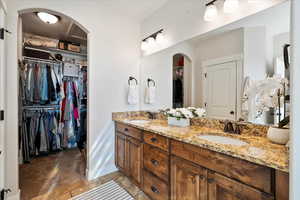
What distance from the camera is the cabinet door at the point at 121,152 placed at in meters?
2.13

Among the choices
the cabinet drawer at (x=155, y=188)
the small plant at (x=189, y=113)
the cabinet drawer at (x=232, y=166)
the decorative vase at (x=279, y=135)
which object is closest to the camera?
the cabinet drawer at (x=232, y=166)

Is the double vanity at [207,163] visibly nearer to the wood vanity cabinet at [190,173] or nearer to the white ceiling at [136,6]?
the wood vanity cabinet at [190,173]

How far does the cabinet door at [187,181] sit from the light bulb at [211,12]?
1.46 m

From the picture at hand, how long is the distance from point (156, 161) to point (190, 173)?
0.45 m

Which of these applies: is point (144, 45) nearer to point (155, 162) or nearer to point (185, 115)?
point (185, 115)

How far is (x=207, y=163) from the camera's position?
3.58 ft

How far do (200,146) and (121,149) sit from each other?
1.40 m

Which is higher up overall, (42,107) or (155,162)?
(42,107)

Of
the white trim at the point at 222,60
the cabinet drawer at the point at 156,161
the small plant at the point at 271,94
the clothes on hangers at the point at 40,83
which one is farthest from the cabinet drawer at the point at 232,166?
the clothes on hangers at the point at 40,83

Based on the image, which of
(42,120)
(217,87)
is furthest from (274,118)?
(42,120)

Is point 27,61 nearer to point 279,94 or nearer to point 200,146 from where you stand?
point 200,146

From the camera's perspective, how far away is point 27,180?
2107mm

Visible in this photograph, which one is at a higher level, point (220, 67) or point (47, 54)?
point (47, 54)
